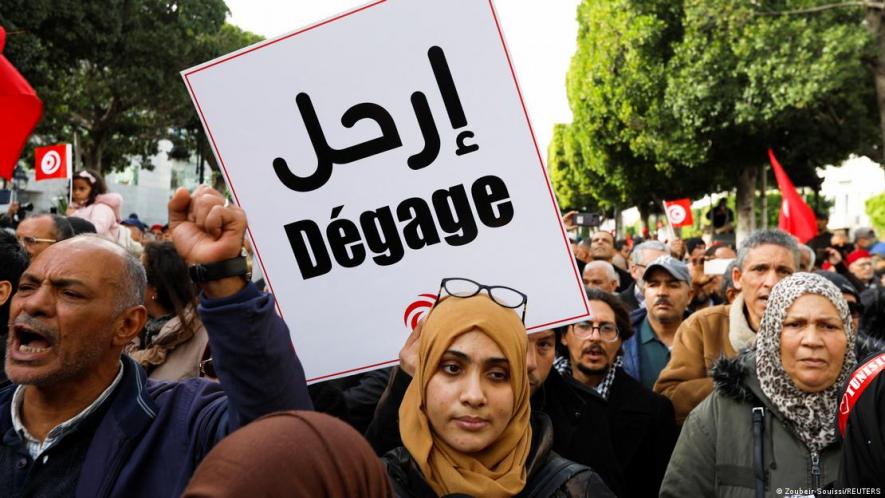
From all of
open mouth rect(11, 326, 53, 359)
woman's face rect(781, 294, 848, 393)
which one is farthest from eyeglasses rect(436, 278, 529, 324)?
open mouth rect(11, 326, 53, 359)

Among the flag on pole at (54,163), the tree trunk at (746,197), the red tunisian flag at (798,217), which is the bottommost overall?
the tree trunk at (746,197)

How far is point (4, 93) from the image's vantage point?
206 inches

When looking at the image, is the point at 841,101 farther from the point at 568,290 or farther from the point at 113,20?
the point at 568,290

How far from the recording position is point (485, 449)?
247cm

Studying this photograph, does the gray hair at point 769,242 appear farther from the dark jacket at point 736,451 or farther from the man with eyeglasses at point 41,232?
the man with eyeglasses at point 41,232

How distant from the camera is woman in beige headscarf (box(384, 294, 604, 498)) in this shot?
7.82ft

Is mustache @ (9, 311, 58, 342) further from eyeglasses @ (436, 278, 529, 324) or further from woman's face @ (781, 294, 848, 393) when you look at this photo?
woman's face @ (781, 294, 848, 393)

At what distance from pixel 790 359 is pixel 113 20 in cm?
2087

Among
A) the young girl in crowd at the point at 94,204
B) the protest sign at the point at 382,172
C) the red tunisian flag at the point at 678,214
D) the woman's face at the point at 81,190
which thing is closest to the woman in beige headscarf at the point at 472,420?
the protest sign at the point at 382,172

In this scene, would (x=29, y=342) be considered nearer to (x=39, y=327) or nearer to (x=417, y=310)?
(x=39, y=327)

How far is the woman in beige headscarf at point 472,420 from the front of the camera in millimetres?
2383

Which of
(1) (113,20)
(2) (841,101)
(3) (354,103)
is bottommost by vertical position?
(2) (841,101)

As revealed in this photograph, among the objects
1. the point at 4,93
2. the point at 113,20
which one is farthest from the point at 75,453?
the point at 113,20

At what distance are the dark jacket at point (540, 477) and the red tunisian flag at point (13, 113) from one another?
380cm
